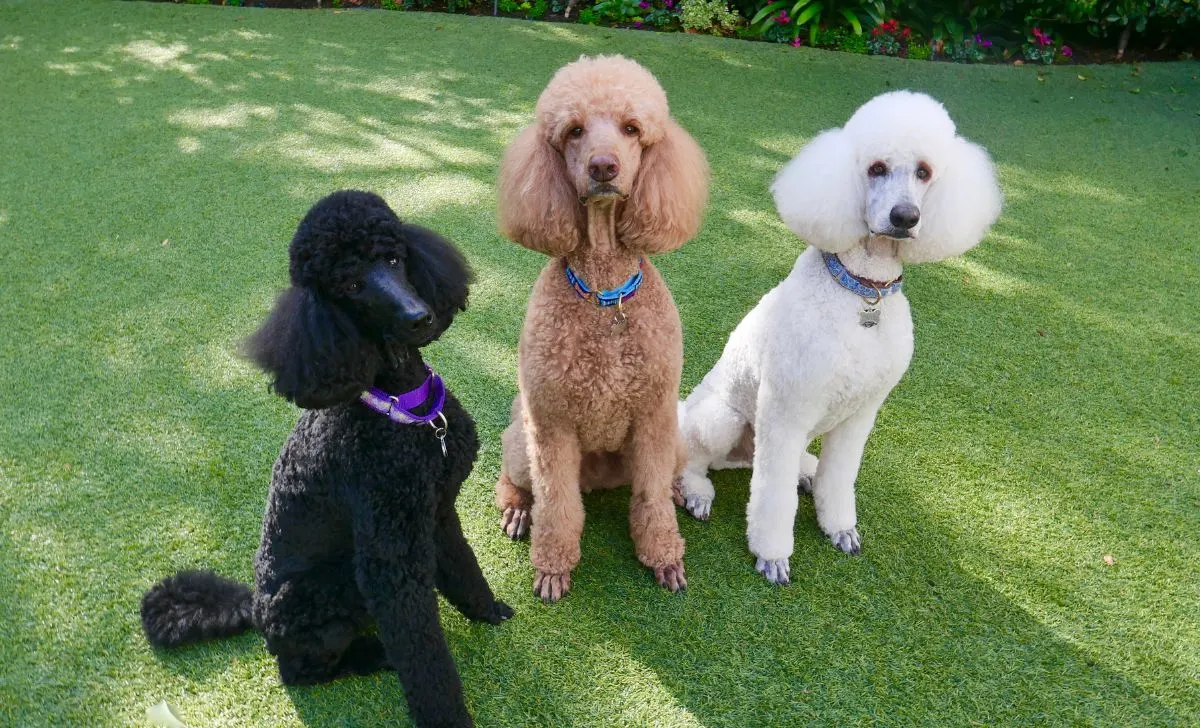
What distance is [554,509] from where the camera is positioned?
6.43 feet

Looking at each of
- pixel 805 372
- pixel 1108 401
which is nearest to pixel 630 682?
pixel 805 372

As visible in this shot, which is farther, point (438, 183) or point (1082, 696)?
point (438, 183)

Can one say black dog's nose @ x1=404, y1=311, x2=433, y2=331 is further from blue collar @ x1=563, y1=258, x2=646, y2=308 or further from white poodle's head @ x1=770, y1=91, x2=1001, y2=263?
white poodle's head @ x1=770, y1=91, x2=1001, y2=263

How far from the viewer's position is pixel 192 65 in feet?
18.3

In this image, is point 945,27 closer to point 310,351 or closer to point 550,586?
point 550,586

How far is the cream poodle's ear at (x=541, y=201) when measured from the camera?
5.41ft

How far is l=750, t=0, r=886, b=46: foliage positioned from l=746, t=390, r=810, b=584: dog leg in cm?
501

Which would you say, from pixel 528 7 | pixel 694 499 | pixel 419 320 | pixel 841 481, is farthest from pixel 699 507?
pixel 528 7

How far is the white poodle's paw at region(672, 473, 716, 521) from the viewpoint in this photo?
2270 millimetres

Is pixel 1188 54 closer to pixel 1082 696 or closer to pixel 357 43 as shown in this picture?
pixel 1082 696

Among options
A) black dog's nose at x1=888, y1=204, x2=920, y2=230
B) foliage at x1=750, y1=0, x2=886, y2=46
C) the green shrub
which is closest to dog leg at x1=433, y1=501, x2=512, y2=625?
black dog's nose at x1=888, y1=204, x2=920, y2=230

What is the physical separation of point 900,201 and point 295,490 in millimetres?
1530

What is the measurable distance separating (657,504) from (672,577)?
0.73 ft

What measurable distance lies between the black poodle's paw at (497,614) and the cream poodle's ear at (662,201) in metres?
1.05
